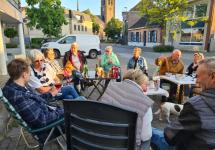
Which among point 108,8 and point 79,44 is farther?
point 108,8

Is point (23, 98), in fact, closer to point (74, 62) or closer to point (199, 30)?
point (74, 62)

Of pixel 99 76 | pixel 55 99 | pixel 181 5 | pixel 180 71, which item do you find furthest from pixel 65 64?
pixel 181 5

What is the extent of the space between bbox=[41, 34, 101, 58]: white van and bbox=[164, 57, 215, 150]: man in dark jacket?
13.4 m

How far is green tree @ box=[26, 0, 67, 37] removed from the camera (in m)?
22.0

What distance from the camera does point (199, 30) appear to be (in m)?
21.5

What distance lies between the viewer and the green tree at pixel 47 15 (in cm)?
2200

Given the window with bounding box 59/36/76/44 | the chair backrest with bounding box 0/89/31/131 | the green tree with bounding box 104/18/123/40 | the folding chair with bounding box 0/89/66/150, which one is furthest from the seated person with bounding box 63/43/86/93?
the green tree with bounding box 104/18/123/40

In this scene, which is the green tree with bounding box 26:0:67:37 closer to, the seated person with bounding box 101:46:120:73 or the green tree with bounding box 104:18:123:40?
the seated person with bounding box 101:46:120:73

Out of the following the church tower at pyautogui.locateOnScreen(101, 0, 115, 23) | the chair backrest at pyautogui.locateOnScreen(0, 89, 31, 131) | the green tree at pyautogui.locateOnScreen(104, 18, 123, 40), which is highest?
the church tower at pyautogui.locateOnScreen(101, 0, 115, 23)

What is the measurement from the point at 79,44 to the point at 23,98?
42.5ft

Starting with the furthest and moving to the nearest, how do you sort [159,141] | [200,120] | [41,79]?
[41,79] < [159,141] < [200,120]

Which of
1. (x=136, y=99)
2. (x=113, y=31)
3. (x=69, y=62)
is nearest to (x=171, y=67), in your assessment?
(x=69, y=62)

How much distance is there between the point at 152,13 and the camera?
17656 millimetres

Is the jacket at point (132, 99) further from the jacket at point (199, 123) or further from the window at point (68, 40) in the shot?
the window at point (68, 40)
